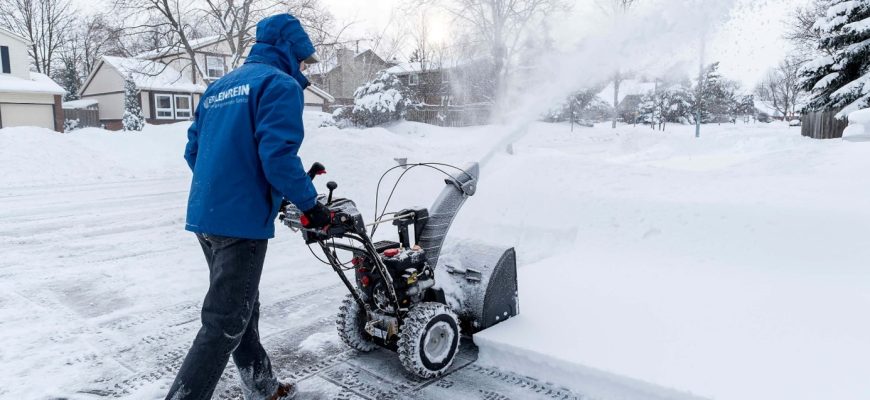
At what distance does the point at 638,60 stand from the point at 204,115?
254 inches

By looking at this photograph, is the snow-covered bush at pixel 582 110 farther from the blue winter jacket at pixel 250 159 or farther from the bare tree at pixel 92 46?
the blue winter jacket at pixel 250 159

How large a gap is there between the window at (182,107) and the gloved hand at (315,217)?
35270 mm

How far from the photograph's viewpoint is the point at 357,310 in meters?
3.71

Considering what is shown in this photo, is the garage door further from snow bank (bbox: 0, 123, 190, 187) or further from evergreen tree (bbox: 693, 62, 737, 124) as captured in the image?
evergreen tree (bbox: 693, 62, 737, 124)

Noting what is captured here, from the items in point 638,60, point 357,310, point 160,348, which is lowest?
point 160,348

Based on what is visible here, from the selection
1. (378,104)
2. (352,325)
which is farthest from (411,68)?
(352,325)

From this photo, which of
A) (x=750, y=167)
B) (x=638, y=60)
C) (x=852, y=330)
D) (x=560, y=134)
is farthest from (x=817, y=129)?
(x=852, y=330)

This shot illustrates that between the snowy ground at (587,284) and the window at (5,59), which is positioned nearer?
the snowy ground at (587,284)

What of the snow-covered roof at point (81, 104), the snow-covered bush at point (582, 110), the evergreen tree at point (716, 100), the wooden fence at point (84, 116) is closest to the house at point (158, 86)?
the snow-covered roof at point (81, 104)

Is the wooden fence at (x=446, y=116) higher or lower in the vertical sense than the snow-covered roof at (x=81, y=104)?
lower

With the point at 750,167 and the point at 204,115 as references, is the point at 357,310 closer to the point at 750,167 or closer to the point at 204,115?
the point at 204,115

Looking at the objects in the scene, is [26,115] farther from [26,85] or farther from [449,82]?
[449,82]

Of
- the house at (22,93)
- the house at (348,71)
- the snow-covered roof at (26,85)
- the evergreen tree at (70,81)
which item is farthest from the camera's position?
the evergreen tree at (70,81)

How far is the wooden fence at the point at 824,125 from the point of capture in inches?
749
